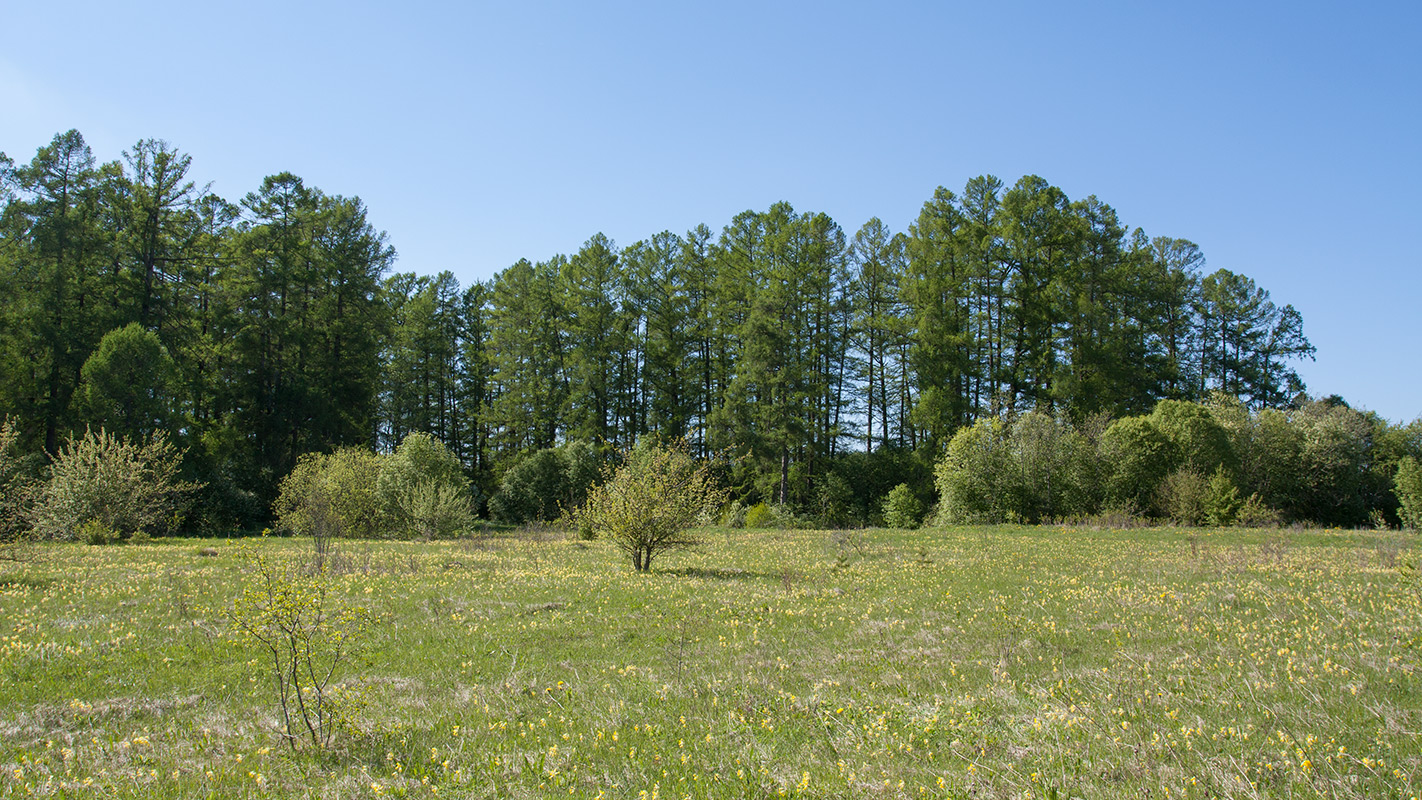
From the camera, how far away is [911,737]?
5.92 meters

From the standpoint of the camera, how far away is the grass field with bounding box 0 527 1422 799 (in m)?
5.15

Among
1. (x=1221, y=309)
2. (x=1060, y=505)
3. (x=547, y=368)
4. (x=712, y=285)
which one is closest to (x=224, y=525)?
(x=547, y=368)

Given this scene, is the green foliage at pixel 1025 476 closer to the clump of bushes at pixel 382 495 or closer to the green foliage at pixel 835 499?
the green foliage at pixel 835 499

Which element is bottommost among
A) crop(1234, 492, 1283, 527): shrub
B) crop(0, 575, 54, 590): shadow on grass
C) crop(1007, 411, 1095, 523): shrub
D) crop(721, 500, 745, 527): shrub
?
crop(721, 500, 745, 527): shrub

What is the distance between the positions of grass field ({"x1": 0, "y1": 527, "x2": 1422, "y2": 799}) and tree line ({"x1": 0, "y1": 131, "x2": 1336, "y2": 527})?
93.2 ft

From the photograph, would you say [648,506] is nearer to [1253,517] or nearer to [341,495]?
[341,495]

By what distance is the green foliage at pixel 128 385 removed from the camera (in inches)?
1318

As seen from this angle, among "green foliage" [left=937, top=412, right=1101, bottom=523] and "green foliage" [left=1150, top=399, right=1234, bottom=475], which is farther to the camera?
"green foliage" [left=1150, top=399, right=1234, bottom=475]

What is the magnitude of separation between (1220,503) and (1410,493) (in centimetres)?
1064

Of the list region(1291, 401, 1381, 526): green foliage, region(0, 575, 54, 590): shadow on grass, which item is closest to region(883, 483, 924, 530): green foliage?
region(1291, 401, 1381, 526): green foliage

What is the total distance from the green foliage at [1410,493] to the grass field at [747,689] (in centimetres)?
2432

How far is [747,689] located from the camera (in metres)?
7.49

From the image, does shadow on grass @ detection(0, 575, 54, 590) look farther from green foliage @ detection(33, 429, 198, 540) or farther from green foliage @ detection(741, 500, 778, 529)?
green foliage @ detection(741, 500, 778, 529)

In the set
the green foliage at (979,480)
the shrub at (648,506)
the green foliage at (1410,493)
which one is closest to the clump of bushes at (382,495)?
the shrub at (648,506)
